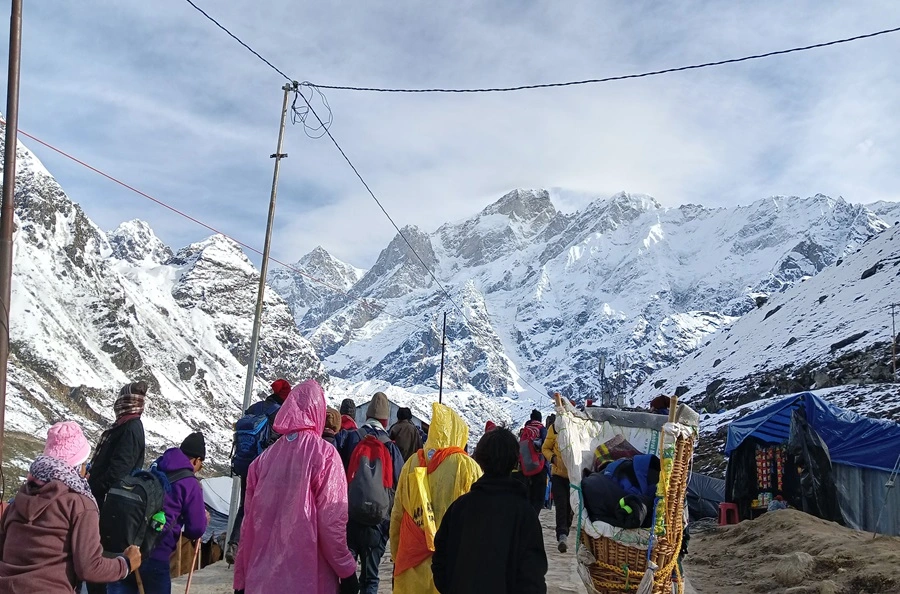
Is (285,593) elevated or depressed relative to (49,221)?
depressed

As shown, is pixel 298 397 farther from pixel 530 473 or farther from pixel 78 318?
pixel 78 318

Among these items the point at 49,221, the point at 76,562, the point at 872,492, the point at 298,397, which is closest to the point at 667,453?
the point at 298,397

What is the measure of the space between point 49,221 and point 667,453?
193309mm

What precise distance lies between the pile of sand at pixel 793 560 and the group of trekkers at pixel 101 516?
5.25 m

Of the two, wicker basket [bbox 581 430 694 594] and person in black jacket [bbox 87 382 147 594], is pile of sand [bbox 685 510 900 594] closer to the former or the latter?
wicker basket [bbox 581 430 694 594]

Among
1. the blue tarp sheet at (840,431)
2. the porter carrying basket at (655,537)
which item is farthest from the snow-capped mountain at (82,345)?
the porter carrying basket at (655,537)

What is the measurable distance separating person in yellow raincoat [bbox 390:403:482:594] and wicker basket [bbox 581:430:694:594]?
90 cm

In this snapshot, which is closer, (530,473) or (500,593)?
(500,593)

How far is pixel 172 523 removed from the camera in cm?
477

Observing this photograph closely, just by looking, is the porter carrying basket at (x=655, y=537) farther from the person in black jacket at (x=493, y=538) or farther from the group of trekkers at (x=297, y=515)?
the person in black jacket at (x=493, y=538)

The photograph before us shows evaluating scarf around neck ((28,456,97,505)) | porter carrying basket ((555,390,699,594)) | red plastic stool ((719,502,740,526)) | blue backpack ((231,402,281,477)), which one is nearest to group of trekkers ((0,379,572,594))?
scarf around neck ((28,456,97,505))

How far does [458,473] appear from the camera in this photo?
4770 millimetres

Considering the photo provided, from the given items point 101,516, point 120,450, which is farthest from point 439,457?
point 120,450

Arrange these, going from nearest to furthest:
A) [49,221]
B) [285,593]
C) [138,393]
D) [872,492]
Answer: [285,593], [138,393], [872,492], [49,221]
